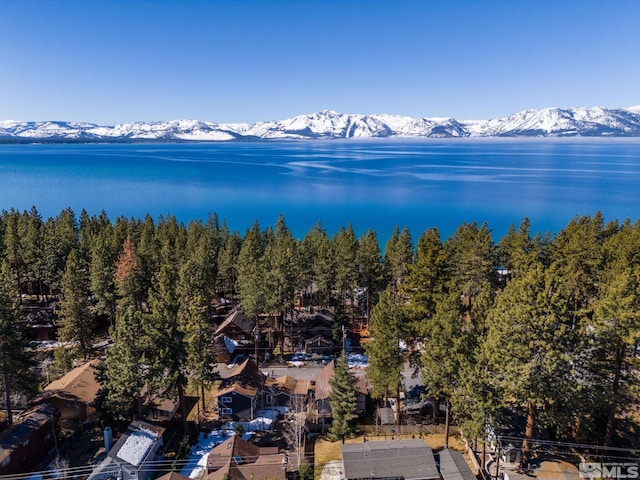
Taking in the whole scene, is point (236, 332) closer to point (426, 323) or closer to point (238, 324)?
point (238, 324)

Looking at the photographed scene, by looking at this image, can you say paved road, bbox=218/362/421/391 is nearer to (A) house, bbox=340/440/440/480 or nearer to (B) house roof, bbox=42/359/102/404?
(B) house roof, bbox=42/359/102/404

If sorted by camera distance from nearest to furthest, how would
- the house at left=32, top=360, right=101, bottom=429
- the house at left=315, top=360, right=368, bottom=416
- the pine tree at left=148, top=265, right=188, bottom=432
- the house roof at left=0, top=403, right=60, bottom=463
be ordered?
the house roof at left=0, top=403, right=60, bottom=463 → the pine tree at left=148, top=265, right=188, bottom=432 → the house at left=32, top=360, right=101, bottom=429 → the house at left=315, top=360, right=368, bottom=416

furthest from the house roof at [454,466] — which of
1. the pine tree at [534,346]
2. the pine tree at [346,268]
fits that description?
the pine tree at [346,268]

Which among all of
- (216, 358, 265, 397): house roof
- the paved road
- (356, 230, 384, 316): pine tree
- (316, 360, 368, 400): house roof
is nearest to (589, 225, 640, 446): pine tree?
(316, 360, 368, 400): house roof

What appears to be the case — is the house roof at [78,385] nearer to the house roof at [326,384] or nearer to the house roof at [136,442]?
the house roof at [136,442]

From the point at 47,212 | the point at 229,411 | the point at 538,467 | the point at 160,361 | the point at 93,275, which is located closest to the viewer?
the point at 538,467

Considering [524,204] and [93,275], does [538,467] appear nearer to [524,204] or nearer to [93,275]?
[93,275]

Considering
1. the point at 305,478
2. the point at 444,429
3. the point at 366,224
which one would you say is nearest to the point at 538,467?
the point at 444,429
